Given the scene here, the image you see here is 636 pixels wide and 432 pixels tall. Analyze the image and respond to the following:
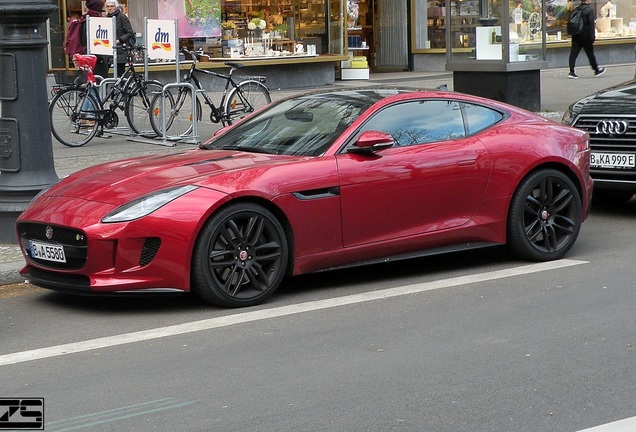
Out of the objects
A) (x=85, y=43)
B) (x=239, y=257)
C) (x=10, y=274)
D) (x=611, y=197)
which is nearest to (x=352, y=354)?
(x=239, y=257)

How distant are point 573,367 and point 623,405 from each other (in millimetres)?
623

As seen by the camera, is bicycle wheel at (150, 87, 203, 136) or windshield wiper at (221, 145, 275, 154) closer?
windshield wiper at (221, 145, 275, 154)

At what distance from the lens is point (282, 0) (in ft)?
78.0

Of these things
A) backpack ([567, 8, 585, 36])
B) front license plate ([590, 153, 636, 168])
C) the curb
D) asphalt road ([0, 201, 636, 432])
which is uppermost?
backpack ([567, 8, 585, 36])

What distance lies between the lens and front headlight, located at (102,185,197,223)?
6.87m

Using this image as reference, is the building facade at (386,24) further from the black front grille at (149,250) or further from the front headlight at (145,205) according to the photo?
the black front grille at (149,250)

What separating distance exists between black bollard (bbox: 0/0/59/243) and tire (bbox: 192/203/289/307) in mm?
2792

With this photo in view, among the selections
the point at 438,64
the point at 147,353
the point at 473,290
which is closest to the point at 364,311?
the point at 473,290

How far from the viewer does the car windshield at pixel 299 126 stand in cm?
781

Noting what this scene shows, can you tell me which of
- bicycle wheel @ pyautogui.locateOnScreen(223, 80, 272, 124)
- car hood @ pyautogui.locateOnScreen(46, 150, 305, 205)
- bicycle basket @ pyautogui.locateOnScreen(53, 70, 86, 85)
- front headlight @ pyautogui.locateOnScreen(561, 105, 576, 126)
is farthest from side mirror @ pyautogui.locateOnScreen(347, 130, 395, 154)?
bicycle basket @ pyautogui.locateOnScreen(53, 70, 86, 85)

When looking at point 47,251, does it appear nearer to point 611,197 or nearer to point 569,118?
point 569,118

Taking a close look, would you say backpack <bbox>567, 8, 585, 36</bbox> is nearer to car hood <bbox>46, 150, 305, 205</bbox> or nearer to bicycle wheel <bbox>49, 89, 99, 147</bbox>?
bicycle wheel <bbox>49, 89, 99, 147</bbox>

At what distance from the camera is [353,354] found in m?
6.06

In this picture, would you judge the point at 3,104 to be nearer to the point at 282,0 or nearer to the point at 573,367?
the point at 573,367
